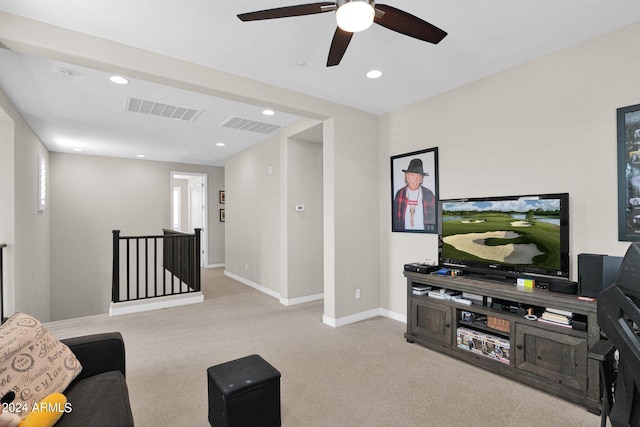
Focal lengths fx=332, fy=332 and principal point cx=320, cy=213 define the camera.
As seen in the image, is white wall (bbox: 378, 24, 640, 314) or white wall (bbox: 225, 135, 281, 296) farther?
white wall (bbox: 225, 135, 281, 296)

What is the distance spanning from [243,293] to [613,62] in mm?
5359

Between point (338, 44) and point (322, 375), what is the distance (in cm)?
248

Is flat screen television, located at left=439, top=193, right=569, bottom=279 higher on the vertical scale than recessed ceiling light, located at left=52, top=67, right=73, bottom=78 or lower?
lower

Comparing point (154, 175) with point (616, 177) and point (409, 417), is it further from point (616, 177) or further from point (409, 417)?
point (616, 177)

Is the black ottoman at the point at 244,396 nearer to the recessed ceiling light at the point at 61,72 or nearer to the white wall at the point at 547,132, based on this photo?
the white wall at the point at 547,132

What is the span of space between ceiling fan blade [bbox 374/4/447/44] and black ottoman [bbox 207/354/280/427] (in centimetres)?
210

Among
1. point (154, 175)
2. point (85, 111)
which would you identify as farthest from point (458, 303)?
point (154, 175)

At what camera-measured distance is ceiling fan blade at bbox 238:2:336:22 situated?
1678 mm

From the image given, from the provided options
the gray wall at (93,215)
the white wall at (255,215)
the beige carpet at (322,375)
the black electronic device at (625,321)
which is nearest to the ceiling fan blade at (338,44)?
the black electronic device at (625,321)

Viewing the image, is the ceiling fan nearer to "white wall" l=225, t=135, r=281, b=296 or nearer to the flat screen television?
the flat screen television

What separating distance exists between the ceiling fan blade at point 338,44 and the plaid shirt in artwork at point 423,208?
209 cm

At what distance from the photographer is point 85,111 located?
4.24m

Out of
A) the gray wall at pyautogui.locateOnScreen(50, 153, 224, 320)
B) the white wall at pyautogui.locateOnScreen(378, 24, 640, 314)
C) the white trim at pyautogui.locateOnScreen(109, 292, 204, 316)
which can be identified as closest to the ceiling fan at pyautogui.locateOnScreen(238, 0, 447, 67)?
the white wall at pyautogui.locateOnScreen(378, 24, 640, 314)

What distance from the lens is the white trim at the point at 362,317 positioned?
13.1 feet
